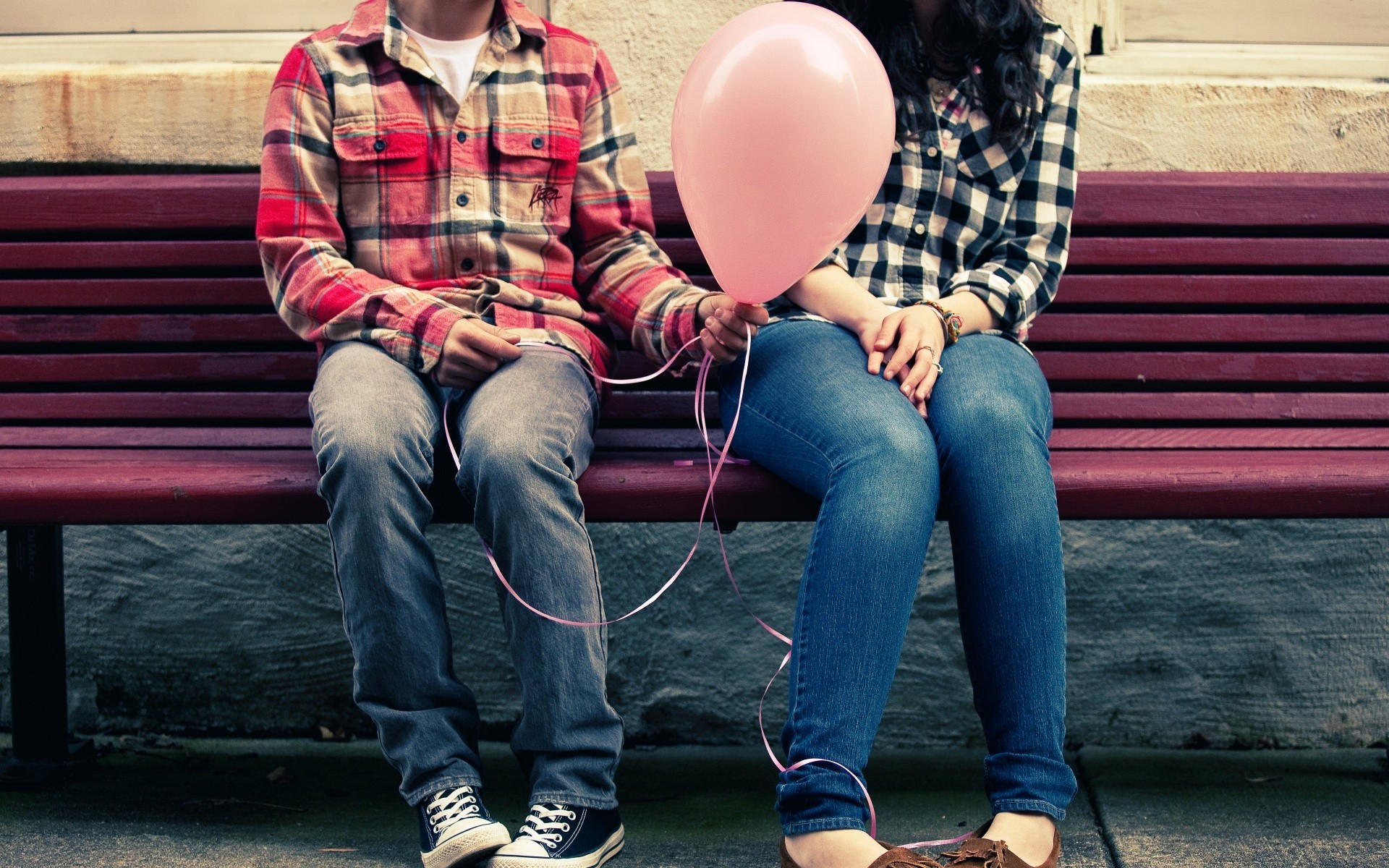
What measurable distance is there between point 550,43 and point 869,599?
4.02 feet

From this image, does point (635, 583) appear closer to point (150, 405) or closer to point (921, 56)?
point (150, 405)

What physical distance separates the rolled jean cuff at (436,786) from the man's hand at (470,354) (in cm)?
60

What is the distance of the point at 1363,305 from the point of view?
8.14 ft

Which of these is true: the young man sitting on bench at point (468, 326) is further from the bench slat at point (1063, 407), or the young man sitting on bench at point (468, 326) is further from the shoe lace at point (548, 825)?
the bench slat at point (1063, 407)

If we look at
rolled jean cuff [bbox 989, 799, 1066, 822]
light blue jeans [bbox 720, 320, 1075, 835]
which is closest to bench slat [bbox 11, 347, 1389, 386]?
light blue jeans [bbox 720, 320, 1075, 835]

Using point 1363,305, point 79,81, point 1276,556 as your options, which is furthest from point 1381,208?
point 79,81

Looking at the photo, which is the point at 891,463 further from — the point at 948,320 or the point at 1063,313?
the point at 1063,313

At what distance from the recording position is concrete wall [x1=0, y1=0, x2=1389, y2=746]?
2.75m

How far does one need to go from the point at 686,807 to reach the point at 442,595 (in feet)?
2.53

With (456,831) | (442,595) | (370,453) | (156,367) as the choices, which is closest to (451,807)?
(456,831)

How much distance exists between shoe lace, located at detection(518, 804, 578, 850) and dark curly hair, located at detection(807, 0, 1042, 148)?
1.30m

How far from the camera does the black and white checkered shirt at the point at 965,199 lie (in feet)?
7.17

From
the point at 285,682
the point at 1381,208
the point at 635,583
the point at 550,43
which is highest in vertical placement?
the point at 550,43

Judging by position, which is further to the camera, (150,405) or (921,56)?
(150,405)
